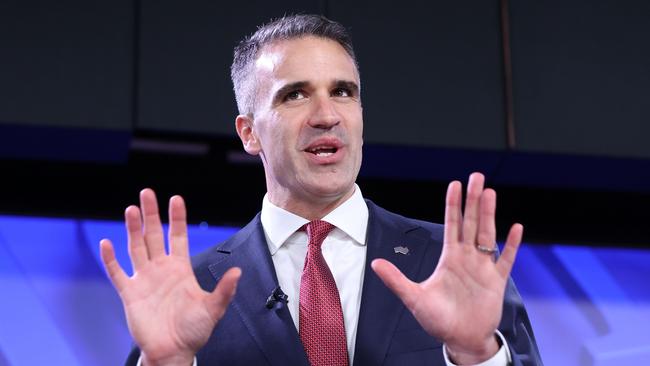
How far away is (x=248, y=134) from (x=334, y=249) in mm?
443

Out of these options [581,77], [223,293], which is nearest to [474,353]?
[223,293]

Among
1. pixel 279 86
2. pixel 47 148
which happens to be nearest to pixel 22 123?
pixel 47 148

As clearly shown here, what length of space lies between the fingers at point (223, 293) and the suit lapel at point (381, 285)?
1.02 feet

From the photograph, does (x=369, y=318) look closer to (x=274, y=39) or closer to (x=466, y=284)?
(x=466, y=284)

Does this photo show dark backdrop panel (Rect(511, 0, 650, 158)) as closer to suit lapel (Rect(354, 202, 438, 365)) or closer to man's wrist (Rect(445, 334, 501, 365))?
suit lapel (Rect(354, 202, 438, 365))

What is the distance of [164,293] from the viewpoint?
6.66 feet

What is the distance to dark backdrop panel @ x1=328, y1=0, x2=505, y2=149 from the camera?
4047mm

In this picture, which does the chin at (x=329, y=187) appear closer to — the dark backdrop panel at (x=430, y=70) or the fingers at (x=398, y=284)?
the fingers at (x=398, y=284)

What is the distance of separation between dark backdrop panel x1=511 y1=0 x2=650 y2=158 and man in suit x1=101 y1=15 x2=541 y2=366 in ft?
5.56

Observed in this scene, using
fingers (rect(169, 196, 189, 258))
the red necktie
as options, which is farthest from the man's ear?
fingers (rect(169, 196, 189, 258))

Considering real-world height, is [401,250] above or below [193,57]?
below

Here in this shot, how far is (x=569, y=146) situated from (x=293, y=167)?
1.91m

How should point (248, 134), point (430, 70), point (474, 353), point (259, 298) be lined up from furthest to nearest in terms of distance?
point (430, 70) → point (248, 134) → point (259, 298) → point (474, 353)

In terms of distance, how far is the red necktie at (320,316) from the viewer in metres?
2.18
